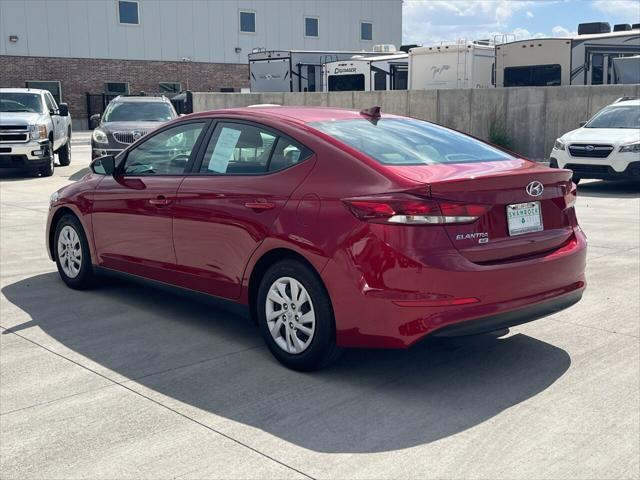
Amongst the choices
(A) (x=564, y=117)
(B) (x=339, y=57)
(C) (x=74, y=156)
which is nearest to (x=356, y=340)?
(A) (x=564, y=117)

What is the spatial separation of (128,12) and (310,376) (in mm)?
42015

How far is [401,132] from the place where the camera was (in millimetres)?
5410

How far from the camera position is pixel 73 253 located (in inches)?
278

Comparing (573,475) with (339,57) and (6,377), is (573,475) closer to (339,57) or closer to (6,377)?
(6,377)

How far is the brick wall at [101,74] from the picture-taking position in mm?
41156

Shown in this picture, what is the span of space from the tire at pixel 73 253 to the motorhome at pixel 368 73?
2218 cm

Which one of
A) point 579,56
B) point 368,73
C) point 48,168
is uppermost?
point 579,56

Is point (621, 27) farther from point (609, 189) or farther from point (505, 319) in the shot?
point (505, 319)

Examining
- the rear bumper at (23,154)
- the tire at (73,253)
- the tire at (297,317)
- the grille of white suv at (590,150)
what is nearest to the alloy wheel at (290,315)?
the tire at (297,317)

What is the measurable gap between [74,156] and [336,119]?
21329 mm

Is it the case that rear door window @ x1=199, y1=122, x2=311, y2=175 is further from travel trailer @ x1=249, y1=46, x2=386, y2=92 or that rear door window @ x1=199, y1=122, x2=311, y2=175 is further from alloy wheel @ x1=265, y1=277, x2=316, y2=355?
travel trailer @ x1=249, y1=46, x2=386, y2=92

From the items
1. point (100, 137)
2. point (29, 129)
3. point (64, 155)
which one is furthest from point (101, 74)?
point (100, 137)

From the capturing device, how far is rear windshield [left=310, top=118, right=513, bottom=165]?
16.1 feet

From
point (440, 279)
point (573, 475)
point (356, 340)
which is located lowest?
point (573, 475)
